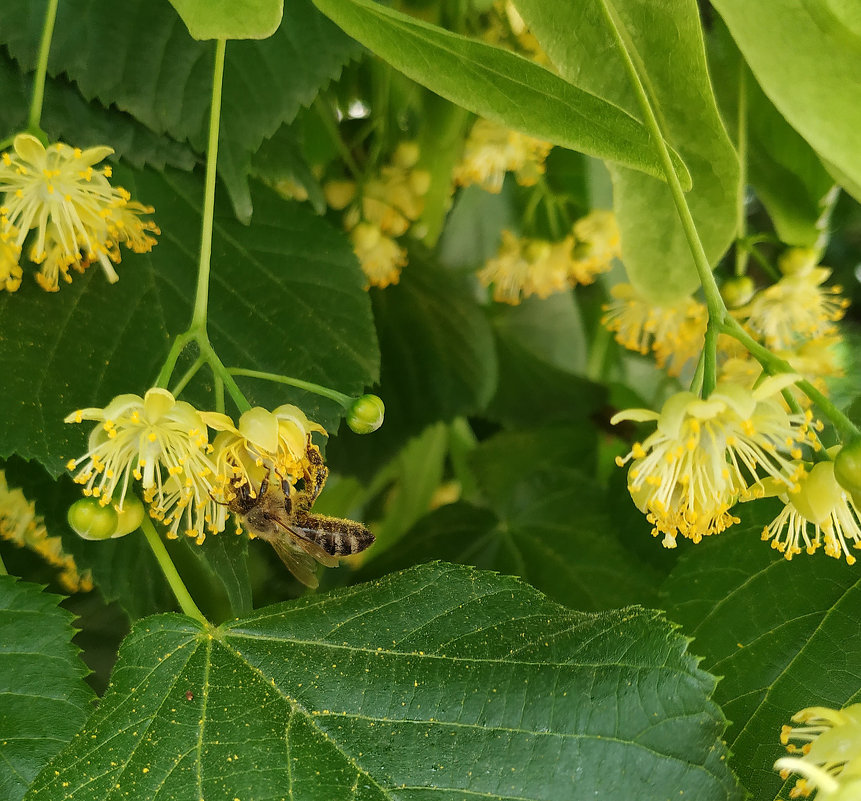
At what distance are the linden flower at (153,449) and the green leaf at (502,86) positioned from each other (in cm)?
20

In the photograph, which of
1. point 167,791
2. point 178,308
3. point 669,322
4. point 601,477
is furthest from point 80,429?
point 601,477

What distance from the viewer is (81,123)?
2.00ft

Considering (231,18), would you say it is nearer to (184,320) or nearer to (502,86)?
(502,86)

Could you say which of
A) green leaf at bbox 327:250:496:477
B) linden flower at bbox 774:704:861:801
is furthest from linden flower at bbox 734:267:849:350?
linden flower at bbox 774:704:861:801

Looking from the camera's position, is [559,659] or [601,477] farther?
[601,477]

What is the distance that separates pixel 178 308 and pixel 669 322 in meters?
0.44

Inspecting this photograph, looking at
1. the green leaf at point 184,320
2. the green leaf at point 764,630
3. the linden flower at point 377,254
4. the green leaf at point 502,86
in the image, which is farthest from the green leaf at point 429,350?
the green leaf at point 502,86

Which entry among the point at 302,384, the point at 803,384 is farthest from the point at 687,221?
the point at 302,384

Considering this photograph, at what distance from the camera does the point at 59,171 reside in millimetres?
534

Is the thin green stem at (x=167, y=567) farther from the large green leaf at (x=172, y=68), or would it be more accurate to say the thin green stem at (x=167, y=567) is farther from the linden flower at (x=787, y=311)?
the linden flower at (x=787, y=311)

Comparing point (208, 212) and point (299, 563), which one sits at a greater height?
point (208, 212)

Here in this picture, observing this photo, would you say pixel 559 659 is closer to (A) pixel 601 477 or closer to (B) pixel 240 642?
(B) pixel 240 642

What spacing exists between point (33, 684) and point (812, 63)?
20.5 inches

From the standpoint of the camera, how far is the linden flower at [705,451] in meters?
0.44
